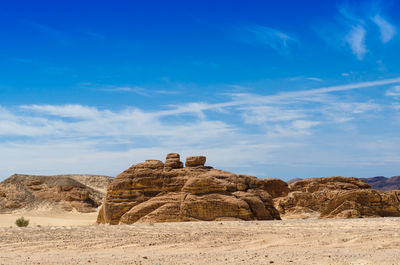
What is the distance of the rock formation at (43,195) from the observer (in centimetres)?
4703

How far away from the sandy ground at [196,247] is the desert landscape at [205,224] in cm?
2

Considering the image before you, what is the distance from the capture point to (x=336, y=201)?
23.7 m

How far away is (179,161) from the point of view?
2461 centimetres

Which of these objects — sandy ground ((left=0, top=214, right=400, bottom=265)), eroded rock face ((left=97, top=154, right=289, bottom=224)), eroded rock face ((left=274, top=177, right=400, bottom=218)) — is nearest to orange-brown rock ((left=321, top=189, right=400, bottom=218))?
eroded rock face ((left=274, top=177, right=400, bottom=218))

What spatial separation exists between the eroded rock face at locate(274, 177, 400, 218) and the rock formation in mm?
23727

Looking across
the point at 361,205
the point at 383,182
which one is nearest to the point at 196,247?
the point at 361,205

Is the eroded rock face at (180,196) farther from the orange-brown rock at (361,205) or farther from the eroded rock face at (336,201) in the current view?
the eroded rock face at (336,201)

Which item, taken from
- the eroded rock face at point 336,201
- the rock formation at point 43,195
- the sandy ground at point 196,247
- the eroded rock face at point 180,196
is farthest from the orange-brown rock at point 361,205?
the rock formation at point 43,195

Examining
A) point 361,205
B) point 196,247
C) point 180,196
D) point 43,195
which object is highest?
point 43,195

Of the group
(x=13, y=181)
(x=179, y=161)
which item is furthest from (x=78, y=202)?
(x=179, y=161)

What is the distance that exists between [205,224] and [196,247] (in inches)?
253

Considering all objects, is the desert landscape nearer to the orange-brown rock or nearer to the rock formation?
the orange-brown rock

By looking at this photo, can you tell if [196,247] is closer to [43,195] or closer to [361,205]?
[361,205]

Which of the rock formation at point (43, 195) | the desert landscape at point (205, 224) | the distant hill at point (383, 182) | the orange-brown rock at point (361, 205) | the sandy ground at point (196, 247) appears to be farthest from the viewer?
the distant hill at point (383, 182)
